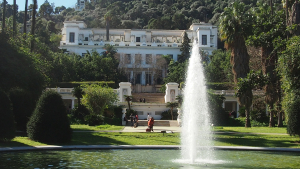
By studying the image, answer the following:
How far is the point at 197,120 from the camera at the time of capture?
16984 millimetres

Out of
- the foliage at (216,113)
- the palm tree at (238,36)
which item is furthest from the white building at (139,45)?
the palm tree at (238,36)

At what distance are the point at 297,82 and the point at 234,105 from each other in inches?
1219

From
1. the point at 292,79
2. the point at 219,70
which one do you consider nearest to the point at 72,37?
the point at 219,70

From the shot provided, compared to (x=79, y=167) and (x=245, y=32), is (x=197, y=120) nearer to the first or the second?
(x=79, y=167)

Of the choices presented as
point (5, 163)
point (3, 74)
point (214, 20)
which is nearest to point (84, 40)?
point (214, 20)

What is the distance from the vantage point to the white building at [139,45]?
7481 cm

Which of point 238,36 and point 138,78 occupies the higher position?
point 238,36

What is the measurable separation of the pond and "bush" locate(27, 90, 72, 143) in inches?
85.9

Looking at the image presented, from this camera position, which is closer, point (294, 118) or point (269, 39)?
point (294, 118)

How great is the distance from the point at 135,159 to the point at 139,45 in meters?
65.6

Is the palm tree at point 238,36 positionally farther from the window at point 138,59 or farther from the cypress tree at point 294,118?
the window at point 138,59

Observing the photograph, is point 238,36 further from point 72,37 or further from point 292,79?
point 72,37

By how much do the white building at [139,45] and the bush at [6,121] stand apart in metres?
52.6

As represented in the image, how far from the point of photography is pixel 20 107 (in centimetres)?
2322
